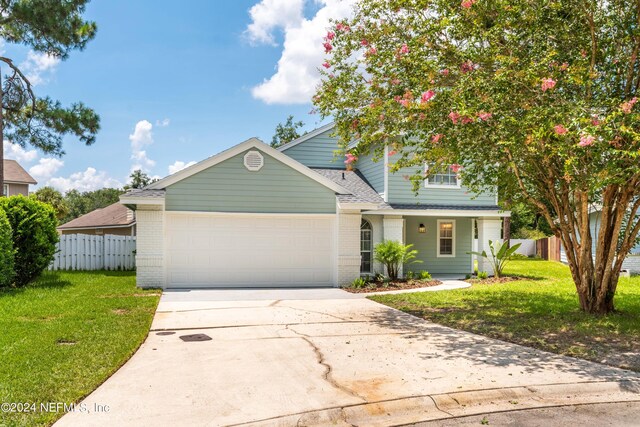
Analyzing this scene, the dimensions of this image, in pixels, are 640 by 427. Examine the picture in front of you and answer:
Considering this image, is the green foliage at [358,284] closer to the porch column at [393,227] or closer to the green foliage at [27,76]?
the porch column at [393,227]

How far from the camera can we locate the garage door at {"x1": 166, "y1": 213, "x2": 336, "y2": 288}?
1391 centimetres

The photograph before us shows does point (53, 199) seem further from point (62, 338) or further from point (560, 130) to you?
point (560, 130)

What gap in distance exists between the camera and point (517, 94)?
7535mm

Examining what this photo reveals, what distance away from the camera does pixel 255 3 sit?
1461 cm

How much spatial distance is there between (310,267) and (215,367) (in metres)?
8.91

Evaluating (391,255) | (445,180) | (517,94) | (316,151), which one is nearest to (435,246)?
(445,180)

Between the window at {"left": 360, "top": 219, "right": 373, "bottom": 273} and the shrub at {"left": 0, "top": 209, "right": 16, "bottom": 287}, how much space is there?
10282mm

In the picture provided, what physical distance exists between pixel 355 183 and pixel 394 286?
16.1 feet

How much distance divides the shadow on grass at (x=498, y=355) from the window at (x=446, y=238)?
994cm

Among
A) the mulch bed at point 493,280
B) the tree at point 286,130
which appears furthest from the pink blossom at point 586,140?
the tree at point 286,130

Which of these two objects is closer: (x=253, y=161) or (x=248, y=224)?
(x=253, y=161)

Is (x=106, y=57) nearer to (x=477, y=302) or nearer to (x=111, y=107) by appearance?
(x=111, y=107)

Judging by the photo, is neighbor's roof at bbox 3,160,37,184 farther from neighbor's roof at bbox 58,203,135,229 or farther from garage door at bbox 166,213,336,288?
garage door at bbox 166,213,336,288

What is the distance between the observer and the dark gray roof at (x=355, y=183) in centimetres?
1659
